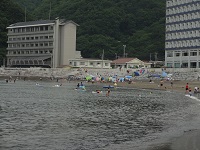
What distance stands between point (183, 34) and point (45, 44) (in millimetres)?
52187

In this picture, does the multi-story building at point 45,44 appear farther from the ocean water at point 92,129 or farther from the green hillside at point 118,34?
the ocean water at point 92,129

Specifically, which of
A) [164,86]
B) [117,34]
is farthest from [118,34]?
[164,86]

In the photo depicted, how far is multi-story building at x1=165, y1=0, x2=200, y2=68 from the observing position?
11431cm

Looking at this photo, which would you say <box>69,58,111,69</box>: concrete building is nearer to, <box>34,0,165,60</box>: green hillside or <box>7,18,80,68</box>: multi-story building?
<box>7,18,80,68</box>: multi-story building

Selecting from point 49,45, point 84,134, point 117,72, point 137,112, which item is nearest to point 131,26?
point 49,45

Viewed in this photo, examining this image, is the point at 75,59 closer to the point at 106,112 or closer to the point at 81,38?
the point at 81,38

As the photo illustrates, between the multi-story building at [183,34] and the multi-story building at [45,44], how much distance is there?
120ft

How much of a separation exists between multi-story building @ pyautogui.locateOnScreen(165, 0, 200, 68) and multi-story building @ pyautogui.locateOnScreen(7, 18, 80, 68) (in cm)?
3660

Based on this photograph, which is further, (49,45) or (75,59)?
(49,45)

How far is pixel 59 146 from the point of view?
22188mm

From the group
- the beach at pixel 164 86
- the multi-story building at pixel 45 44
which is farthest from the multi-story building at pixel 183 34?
the multi-story building at pixel 45 44

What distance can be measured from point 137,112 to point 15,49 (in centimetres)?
12071

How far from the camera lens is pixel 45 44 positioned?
144625mm

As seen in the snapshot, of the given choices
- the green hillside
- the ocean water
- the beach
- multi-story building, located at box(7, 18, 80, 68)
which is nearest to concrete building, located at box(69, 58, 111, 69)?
multi-story building, located at box(7, 18, 80, 68)
